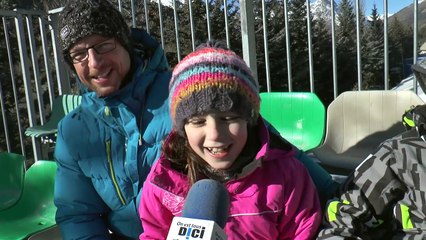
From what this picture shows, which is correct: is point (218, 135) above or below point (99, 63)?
below

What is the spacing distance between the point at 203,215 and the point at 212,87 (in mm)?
482

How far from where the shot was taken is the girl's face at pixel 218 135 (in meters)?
1.23

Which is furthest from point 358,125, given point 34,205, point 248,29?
point 34,205

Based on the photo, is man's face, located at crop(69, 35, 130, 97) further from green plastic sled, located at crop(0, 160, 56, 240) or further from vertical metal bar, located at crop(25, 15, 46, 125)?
vertical metal bar, located at crop(25, 15, 46, 125)

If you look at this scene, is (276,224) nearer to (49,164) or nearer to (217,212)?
(217,212)

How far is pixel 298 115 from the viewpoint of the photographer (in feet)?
10.0

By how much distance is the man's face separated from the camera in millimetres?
1639

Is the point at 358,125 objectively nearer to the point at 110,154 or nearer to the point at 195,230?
Result: the point at 110,154

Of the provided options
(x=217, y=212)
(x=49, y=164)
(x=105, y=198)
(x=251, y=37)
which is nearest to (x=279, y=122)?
(x=251, y=37)

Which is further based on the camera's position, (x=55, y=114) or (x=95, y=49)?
(x=55, y=114)

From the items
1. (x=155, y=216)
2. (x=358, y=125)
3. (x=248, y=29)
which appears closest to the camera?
(x=155, y=216)

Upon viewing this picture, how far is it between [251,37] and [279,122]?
3.04ft

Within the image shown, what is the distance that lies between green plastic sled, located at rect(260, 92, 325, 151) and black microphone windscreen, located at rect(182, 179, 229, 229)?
2.05 metres

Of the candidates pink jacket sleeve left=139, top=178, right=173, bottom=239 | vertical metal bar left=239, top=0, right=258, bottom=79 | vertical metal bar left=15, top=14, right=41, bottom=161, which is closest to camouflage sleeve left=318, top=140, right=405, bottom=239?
pink jacket sleeve left=139, top=178, right=173, bottom=239
